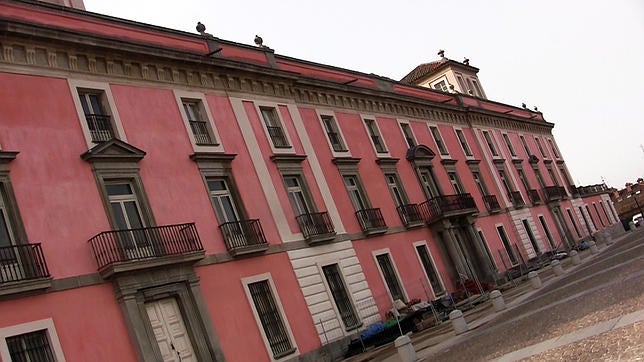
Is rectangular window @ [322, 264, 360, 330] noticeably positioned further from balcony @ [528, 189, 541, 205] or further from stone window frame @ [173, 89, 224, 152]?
balcony @ [528, 189, 541, 205]

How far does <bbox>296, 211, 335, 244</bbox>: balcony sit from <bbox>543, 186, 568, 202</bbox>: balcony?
28011mm

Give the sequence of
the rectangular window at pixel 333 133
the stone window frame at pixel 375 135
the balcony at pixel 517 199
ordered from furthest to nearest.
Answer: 1. the balcony at pixel 517 199
2. the stone window frame at pixel 375 135
3. the rectangular window at pixel 333 133

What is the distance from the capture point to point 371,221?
2609 cm

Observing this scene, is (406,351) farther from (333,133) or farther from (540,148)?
(540,148)

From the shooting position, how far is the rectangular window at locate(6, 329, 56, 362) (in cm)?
1366

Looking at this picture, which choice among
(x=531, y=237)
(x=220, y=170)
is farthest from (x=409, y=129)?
(x=220, y=170)

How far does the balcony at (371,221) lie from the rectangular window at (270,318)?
6526 millimetres

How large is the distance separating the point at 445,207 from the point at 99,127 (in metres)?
17.8

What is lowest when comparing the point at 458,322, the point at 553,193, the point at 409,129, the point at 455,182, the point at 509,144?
the point at 458,322

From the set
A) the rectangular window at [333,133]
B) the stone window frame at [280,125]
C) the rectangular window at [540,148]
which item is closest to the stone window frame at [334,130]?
the rectangular window at [333,133]

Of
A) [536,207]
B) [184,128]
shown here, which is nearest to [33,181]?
[184,128]

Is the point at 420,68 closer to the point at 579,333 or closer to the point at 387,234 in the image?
the point at 387,234

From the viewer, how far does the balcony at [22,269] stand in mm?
13797

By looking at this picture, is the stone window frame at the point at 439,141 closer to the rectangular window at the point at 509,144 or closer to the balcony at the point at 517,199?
the balcony at the point at 517,199
